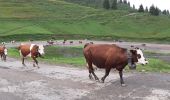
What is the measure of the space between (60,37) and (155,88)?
98.9 meters

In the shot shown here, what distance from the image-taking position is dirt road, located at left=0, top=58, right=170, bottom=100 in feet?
66.4

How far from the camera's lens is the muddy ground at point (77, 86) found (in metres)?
20.2

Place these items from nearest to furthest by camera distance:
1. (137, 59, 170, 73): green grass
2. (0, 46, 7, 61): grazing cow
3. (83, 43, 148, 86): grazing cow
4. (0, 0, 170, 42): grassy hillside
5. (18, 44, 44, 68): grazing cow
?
(83, 43, 148, 86): grazing cow < (137, 59, 170, 73): green grass < (18, 44, 44, 68): grazing cow < (0, 46, 7, 61): grazing cow < (0, 0, 170, 42): grassy hillside

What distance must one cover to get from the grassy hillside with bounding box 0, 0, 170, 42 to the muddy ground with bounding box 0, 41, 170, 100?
80445 millimetres

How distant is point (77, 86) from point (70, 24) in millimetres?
122581

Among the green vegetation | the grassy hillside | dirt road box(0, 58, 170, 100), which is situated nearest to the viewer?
dirt road box(0, 58, 170, 100)

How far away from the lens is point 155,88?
867 inches

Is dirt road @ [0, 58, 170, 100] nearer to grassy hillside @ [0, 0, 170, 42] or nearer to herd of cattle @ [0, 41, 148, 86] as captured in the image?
herd of cattle @ [0, 41, 148, 86]

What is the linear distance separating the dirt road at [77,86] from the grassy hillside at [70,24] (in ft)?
264

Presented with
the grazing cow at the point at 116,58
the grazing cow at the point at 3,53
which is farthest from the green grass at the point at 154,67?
the grazing cow at the point at 3,53

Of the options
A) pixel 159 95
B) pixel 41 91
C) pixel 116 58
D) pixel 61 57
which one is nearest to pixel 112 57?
pixel 116 58

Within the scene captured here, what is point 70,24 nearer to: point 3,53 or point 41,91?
point 3,53

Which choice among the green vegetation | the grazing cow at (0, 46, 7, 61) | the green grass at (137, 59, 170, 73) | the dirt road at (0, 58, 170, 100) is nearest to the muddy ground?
the dirt road at (0, 58, 170, 100)

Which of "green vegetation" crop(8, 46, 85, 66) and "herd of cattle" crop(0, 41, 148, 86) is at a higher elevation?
"herd of cattle" crop(0, 41, 148, 86)
